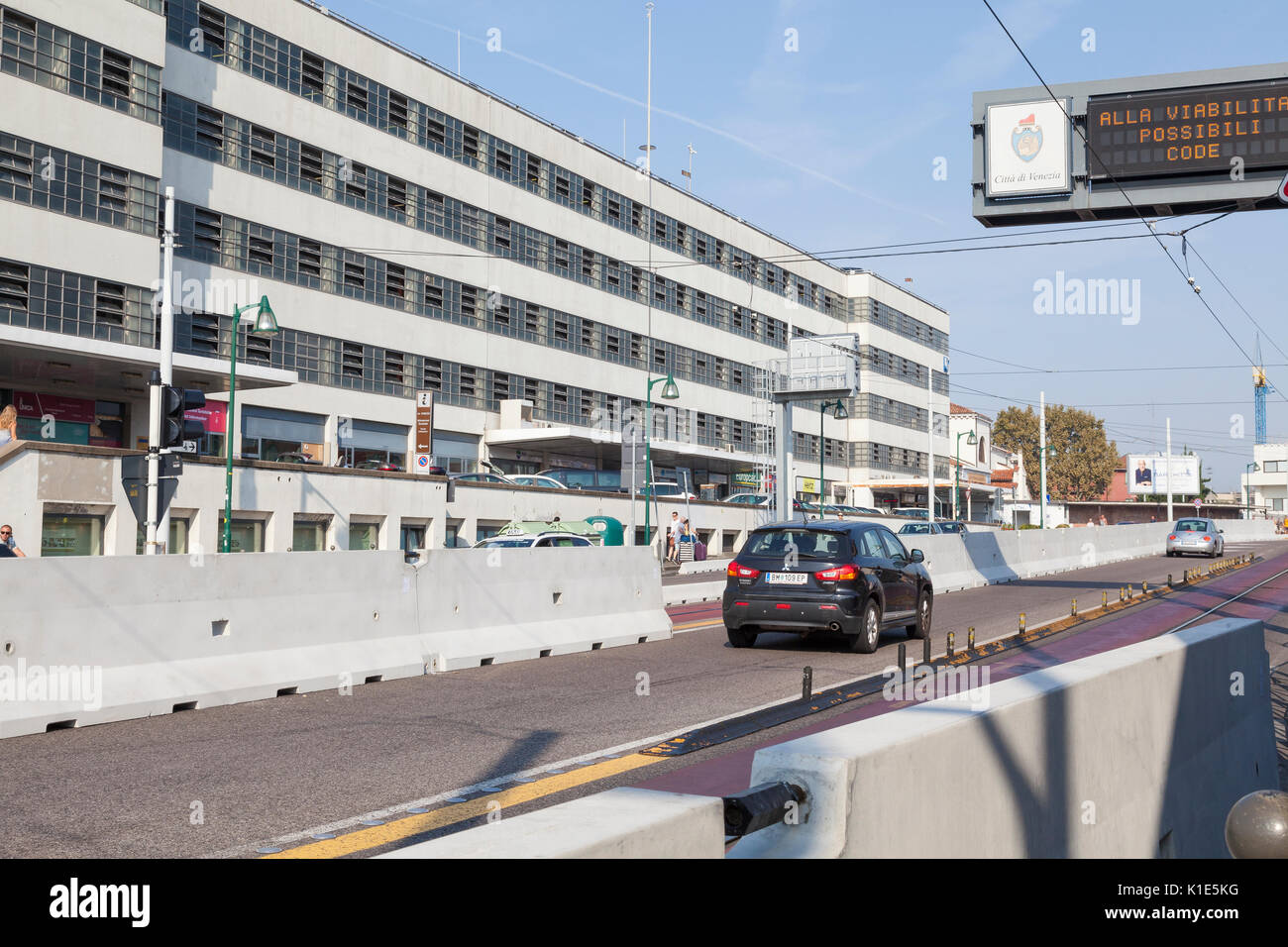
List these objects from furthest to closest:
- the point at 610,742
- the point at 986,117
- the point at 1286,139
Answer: the point at 986,117, the point at 1286,139, the point at 610,742

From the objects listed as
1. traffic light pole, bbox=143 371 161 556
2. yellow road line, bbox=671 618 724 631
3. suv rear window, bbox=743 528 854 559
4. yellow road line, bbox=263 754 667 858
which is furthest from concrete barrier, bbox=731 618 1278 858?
traffic light pole, bbox=143 371 161 556

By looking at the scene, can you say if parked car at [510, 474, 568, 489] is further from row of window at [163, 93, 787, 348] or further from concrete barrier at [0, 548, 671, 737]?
concrete barrier at [0, 548, 671, 737]

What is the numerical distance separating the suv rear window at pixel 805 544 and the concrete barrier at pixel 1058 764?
→ 6.78 m

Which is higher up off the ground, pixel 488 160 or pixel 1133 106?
pixel 488 160

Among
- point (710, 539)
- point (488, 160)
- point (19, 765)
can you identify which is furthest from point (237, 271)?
point (19, 765)

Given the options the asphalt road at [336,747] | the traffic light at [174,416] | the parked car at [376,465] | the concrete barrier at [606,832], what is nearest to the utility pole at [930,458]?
the parked car at [376,465]

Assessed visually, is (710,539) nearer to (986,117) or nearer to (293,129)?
(293,129)

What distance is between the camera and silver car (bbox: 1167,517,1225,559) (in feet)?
156

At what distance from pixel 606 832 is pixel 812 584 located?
1245cm

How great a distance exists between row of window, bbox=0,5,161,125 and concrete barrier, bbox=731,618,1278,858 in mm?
31838

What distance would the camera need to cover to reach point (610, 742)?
28.1 feet

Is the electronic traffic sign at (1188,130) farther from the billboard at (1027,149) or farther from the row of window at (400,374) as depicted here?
the row of window at (400,374)

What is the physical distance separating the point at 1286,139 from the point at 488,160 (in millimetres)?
33055

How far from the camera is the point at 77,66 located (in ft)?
102
